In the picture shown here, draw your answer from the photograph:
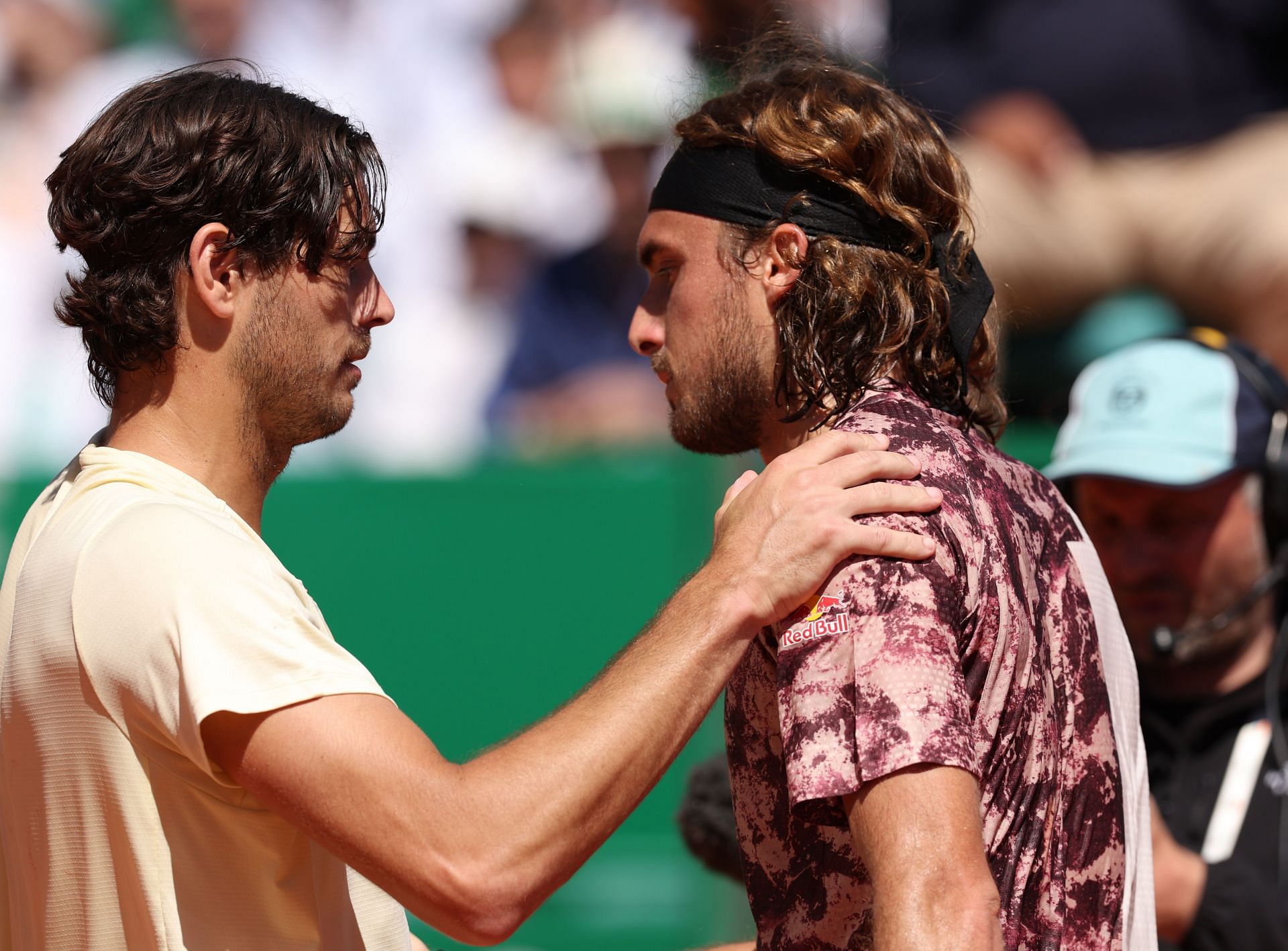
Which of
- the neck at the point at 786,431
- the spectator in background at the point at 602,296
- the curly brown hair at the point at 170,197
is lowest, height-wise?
the neck at the point at 786,431

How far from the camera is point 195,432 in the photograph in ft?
6.92

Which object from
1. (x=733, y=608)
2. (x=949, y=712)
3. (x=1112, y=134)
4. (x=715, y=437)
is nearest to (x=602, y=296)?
(x=1112, y=134)

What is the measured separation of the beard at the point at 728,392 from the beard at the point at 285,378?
1.72 ft

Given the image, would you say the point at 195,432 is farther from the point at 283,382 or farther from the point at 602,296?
the point at 602,296

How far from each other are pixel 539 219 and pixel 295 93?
3.91m

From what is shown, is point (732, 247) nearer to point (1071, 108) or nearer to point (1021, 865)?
point (1021, 865)

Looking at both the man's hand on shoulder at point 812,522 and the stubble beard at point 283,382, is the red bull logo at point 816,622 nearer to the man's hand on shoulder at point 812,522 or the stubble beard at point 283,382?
the man's hand on shoulder at point 812,522

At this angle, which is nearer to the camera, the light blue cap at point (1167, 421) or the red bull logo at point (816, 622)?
the red bull logo at point (816, 622)

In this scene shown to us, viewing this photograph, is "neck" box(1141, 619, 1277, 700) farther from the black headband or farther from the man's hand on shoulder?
the man's hand on shoulder

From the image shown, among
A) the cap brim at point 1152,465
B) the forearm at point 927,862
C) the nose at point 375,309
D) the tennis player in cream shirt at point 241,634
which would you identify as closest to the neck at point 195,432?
the tennis player in cream shirt at point 241,634

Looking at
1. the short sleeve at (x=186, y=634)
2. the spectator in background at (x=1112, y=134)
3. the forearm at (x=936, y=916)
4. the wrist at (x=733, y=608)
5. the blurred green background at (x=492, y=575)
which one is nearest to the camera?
the forearm at (x=936, y=916)

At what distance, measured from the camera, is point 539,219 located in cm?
616

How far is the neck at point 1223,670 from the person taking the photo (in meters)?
3.47

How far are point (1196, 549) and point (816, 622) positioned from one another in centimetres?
188
